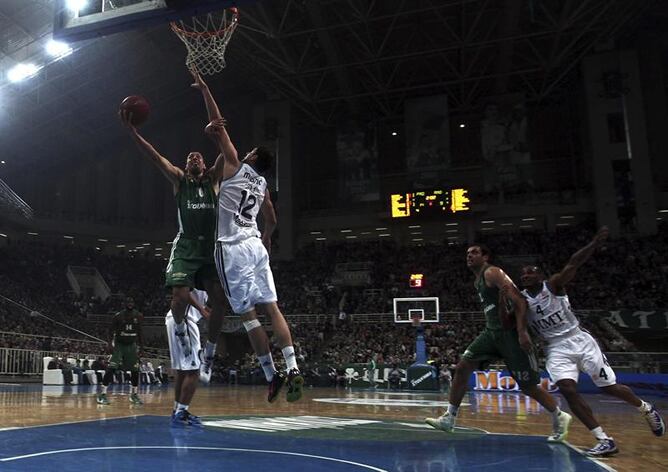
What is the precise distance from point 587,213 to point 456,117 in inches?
406

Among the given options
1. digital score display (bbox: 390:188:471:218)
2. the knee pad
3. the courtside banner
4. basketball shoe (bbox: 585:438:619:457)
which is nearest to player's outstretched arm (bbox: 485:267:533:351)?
basketball shoe (bbox: 585:438:619:457)

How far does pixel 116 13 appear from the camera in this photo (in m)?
7.66

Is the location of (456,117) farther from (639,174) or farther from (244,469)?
(244,469)

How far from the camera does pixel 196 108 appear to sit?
3859cm

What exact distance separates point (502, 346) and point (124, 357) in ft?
24.2

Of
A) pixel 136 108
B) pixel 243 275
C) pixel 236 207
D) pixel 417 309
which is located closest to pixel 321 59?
pixel 417 309

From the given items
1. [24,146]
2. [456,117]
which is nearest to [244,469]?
[24,146]

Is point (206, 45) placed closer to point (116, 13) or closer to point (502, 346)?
point (116, 13)

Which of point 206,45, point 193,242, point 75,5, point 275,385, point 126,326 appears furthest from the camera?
point 126,326

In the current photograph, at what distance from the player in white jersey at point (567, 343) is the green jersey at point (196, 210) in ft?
9.85

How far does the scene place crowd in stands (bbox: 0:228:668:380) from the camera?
24.6m

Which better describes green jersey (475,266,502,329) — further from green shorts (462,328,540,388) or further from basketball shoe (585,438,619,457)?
basketball shoe (585,438,619,457)

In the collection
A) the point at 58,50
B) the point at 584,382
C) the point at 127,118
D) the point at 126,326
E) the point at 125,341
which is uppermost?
the point at 58,50

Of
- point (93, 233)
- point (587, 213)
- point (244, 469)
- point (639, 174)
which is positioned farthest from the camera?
point (93, 233)
